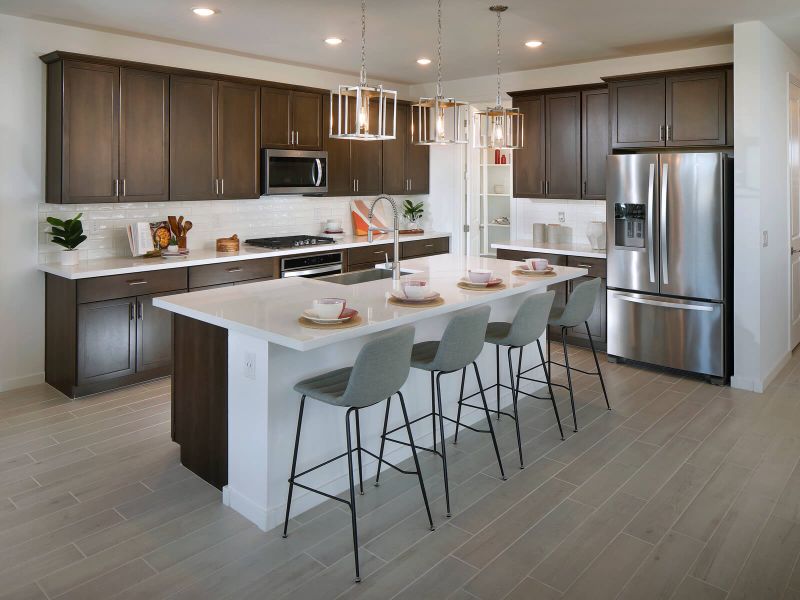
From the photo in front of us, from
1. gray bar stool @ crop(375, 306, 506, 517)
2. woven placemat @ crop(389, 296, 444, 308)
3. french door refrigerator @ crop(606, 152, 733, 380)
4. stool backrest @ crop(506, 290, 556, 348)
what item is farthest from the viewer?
french door refrigerator @ crop(606, 152, 733, 380)

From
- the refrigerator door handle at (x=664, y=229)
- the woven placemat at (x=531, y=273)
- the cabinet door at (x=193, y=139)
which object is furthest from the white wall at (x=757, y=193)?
the cabinet door at (x=193, y=139)

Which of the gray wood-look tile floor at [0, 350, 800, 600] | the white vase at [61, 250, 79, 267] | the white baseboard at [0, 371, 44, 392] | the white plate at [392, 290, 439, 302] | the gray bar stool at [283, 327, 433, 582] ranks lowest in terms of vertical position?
the gray wood-look tile floor at [0, 350, 800, 600]

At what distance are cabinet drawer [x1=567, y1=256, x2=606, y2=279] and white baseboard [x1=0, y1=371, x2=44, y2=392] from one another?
172 inches

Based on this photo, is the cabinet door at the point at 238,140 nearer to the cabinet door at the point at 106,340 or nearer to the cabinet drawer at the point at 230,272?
the cabinet drawer at the point at 230,272

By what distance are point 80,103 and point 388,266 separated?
2429 millimetres

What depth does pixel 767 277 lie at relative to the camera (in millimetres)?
5031

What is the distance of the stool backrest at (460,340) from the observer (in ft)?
10.3

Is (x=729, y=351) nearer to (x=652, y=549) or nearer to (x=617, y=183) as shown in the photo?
(x=617, y=183)

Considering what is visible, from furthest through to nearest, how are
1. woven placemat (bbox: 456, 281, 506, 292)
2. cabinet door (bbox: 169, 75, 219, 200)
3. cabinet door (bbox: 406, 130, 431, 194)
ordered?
cabinet door (bbox: 406, 130, 431, 194)
cabinet door (bbox: 169, 75, 219, 200)
woven placemat (bbox: 456, 281, 506, 292)

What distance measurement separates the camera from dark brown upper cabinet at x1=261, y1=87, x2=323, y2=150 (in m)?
5.94

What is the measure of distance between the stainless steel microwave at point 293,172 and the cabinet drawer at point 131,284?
1328 mm

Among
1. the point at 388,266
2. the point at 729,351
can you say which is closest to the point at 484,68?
the point at 388,266

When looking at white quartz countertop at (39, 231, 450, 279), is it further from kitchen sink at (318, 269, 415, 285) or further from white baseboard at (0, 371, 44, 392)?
kitchen sink at (318, 269, 415, 285)

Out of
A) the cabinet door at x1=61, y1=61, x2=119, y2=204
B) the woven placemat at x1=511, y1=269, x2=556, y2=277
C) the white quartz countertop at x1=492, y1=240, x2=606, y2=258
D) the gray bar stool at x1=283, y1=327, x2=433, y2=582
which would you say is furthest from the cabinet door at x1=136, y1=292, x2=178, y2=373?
the white quartz countertop at x1=492, y1=240, x2=606, y2=258
